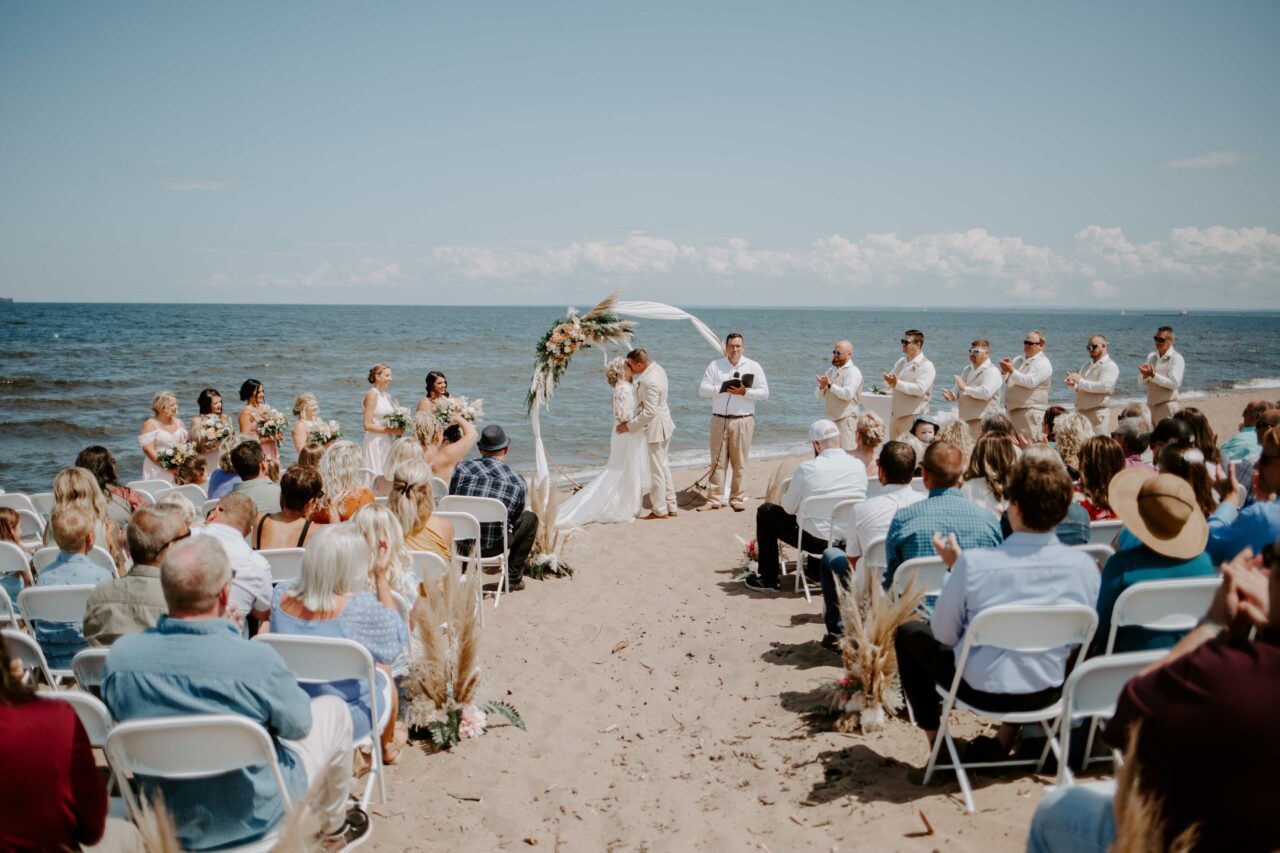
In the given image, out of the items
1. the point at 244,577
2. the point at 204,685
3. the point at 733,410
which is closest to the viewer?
the point at 204,685

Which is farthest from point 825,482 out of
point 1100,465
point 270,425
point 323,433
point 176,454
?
point 176,454

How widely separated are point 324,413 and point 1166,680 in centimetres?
2127

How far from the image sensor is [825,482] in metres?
6.14

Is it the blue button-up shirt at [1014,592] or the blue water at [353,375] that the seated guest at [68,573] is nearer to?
the blue button-up shirt at [1014,592]

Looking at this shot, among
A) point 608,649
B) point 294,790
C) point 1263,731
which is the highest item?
point 1263,731

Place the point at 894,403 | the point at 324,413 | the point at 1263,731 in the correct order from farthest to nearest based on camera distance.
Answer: the point at 324,413
the point at 894,403
the point at 1263,731

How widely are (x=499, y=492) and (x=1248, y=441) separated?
21.1 feet

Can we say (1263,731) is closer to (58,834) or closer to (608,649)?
(58,834)

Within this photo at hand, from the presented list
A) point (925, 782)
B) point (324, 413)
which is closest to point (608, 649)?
point (925, 782)

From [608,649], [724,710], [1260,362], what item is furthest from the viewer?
[1260,362]

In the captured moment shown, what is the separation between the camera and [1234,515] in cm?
439

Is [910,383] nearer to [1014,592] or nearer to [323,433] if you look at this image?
[323,433]

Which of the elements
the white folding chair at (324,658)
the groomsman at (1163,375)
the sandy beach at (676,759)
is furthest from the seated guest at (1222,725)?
the groomsman at (1163,375)

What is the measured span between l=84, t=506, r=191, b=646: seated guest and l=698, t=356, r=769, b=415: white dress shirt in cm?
702
